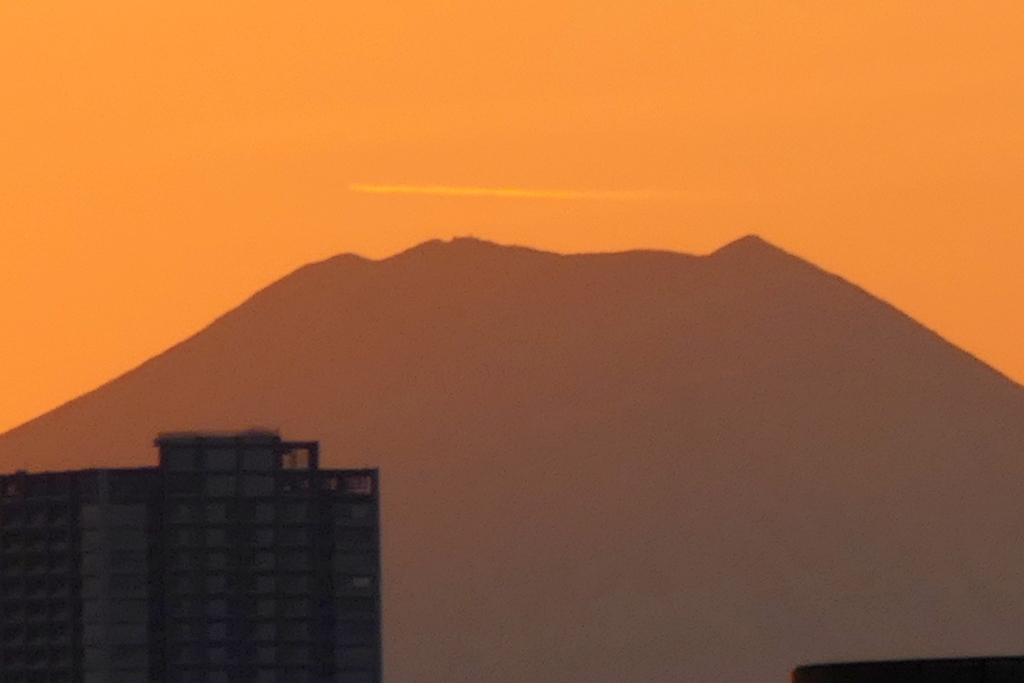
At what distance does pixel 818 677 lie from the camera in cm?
3697

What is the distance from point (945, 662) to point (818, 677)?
1.54 m

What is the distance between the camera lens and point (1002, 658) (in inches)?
1421

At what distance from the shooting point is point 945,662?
36.1 meters

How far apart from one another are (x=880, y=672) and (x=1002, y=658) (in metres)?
1.30

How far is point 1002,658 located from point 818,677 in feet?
6.83

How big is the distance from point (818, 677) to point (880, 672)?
86 centimetres

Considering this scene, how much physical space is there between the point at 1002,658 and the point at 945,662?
601 millimetres

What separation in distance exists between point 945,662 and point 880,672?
718mm

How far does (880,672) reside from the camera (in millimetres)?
36375
